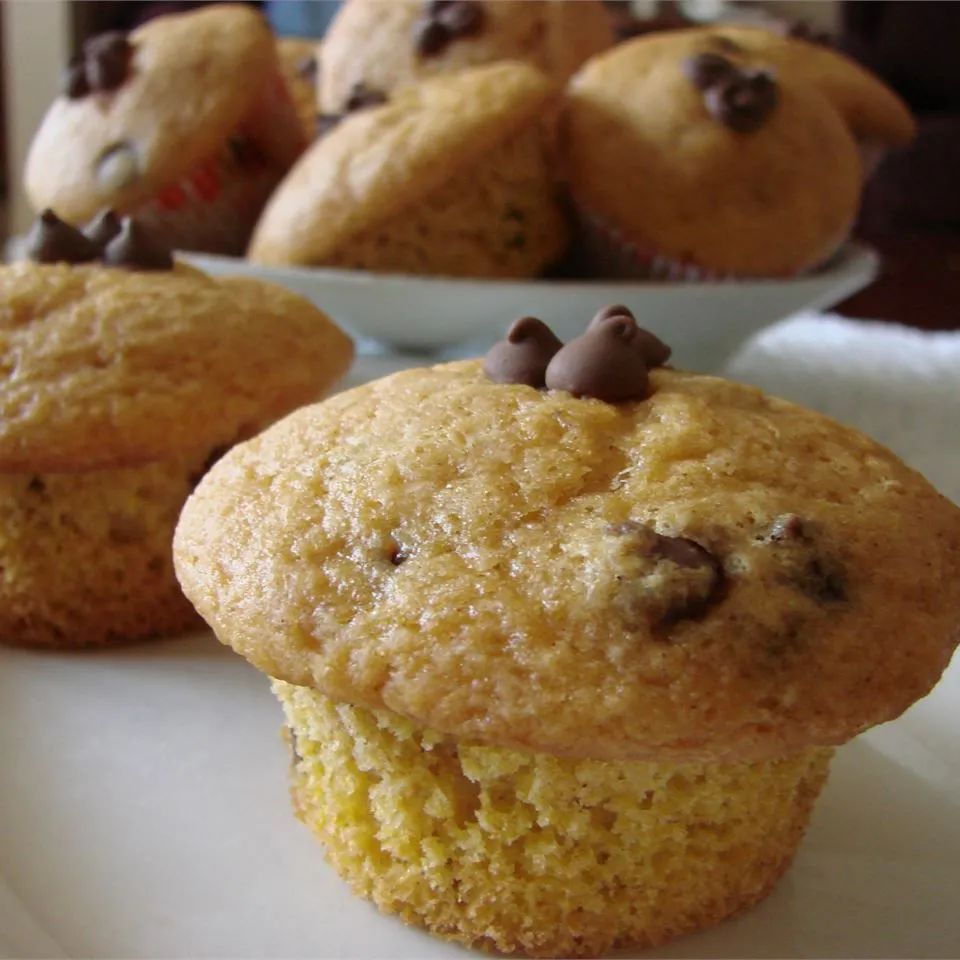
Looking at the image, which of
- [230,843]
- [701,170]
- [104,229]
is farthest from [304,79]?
[230,843]

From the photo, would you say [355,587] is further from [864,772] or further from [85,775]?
[864,772]

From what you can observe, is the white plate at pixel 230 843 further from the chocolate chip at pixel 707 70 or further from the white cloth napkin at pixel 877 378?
the chocolate chip at pixel 707 70

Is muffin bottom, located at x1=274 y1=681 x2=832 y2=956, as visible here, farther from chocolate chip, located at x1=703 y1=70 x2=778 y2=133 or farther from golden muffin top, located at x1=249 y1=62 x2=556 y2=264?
chocolate chip, located at x1=703 y1=70 x2=778 y2=133

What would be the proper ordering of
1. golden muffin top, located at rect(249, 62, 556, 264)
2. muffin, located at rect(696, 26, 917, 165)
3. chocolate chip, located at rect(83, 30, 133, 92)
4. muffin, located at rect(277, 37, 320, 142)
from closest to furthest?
1. golden muffin top, located at rect(249, 62, 556, 264)
2. chocolate chip, located at rect(83, 30, 133, 92)
3. muffin, located at rect(696, 26, 917, 165)
4. muffin, located at rect(277, 37, 320, 142)

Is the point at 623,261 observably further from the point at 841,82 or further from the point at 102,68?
the point at 102,68

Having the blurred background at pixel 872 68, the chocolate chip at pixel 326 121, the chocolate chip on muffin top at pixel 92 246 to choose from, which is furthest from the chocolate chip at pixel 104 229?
the blurred background at pixel 872 68

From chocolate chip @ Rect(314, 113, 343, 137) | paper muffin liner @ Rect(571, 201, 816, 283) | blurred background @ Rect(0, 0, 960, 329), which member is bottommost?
blurred background @ Rect(0, 0, 960, 329)

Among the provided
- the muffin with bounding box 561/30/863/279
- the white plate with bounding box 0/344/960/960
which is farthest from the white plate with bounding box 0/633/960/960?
the muffin with bounding box 561/30/863/279
